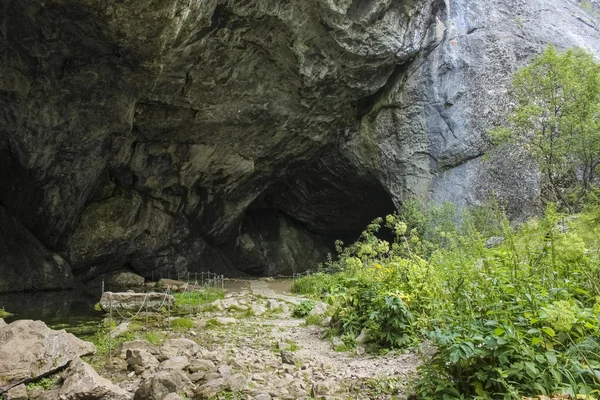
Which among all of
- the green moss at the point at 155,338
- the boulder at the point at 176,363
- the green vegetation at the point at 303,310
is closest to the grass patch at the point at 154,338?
the green moss at the point at 155,338

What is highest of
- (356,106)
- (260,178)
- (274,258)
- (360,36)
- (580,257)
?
(360,36)

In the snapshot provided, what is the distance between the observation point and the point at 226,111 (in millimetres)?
18922

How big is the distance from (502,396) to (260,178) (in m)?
22.6

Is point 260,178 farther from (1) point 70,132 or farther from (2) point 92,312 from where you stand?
(2) point 92,312

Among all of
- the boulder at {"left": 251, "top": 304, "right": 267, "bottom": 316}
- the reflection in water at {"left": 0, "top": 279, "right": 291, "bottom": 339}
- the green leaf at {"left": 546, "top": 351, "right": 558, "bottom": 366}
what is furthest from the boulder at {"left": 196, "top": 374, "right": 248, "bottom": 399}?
the boulder at {"left": 251, "top": 304, "right": 267, "bottom": 316}

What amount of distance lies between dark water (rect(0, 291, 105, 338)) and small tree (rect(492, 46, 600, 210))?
56.1ft

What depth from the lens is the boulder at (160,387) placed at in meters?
4.20

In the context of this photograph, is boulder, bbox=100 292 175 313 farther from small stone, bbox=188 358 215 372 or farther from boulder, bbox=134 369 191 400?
boulder, bbox=134 369 191 400

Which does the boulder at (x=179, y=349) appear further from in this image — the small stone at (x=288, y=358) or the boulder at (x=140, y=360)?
the small stone at (x=288, y=358)

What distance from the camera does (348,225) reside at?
1255 inches

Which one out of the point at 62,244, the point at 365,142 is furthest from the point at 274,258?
the point at 62,244

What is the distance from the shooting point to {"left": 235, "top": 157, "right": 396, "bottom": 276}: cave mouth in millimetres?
27125

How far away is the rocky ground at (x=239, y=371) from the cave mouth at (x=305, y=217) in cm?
1881

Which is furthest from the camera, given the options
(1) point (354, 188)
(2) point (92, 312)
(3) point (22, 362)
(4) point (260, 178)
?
(1) point (354, 188)
